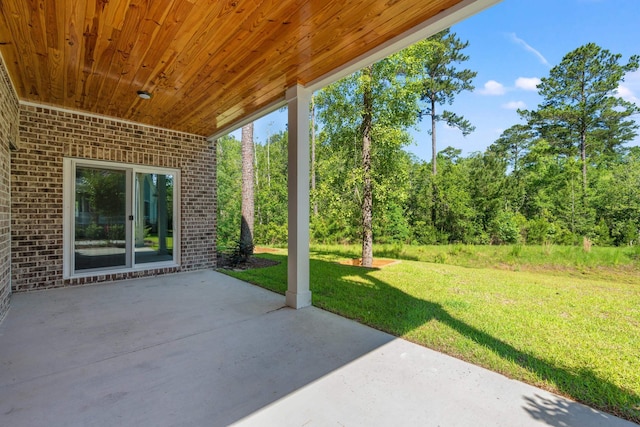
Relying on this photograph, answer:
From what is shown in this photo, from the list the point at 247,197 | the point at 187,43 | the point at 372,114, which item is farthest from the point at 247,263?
the point at 187,43

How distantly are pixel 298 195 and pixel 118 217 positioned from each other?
3672 mm

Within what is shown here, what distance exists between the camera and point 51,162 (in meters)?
4.42

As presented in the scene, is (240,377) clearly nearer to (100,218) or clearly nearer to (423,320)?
(423,320)

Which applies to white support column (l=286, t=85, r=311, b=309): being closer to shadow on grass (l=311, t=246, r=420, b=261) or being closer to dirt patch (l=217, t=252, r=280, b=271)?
dirt patch (l=217, t=252, r=280, b=271)

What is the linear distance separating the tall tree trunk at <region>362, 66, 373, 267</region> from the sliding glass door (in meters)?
4.06

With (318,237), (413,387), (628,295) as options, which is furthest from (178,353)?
(318,237)

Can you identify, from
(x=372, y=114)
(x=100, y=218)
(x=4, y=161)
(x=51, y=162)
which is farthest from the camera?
(x=372, y=114)

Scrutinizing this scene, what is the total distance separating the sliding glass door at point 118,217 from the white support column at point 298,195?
10.6 ft

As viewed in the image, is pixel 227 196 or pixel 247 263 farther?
pixel 227 196

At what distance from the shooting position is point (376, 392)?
1.91 meters

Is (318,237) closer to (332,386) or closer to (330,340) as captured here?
(330,340)

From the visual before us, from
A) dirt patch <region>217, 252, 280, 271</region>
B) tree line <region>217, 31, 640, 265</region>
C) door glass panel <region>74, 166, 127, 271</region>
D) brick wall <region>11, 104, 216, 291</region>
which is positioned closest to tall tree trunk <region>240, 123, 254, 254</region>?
dirt patch <region>217, 252, 280, 271</region>

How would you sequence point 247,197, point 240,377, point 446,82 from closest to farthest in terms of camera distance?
1. point 240,377
2. point 247,197
3. point 446,82

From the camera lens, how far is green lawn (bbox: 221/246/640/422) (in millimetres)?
2137
